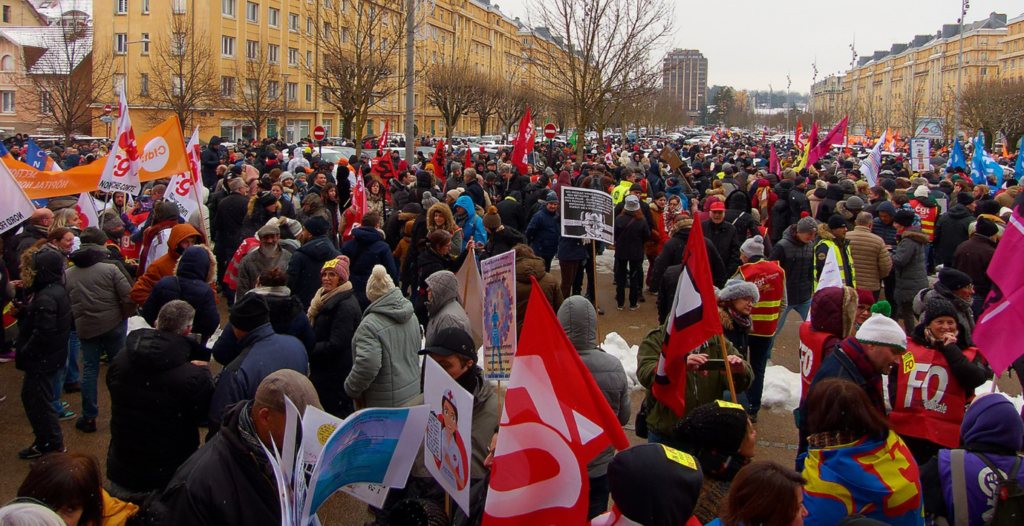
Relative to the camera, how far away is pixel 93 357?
6.31 m

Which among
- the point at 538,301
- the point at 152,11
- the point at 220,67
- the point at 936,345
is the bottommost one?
the point at 936,345

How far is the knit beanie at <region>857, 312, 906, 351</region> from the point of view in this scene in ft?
14.0

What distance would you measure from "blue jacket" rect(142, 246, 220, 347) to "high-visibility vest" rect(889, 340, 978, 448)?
4956 millimetres

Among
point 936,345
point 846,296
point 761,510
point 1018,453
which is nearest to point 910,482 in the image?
point 1018,453

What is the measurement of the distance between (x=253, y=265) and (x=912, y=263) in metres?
7.13

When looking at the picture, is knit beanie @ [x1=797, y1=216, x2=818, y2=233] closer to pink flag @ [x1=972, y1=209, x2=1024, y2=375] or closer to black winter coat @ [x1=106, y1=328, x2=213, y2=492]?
pink flag @ [x1=972, y1=209, x2=1024, y2=375]

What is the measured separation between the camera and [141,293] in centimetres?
660

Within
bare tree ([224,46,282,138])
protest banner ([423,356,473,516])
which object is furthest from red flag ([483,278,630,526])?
bare tree ([224,46,282,138])

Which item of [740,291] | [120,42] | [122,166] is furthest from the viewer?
[120,42]

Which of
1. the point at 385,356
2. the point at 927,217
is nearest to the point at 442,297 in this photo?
the point at 385,356

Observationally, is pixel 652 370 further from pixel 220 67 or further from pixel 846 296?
pixel 220 67

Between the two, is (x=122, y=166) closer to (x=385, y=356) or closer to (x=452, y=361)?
(x=385, y=356)

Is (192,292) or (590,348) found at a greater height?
(192,292)

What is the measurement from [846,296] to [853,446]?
2.32 metres
